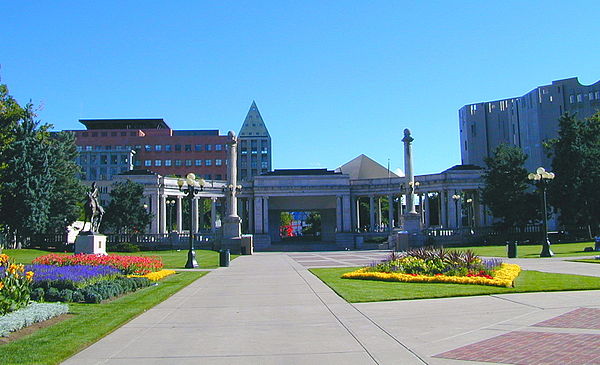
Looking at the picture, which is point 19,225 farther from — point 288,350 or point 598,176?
point 598,176

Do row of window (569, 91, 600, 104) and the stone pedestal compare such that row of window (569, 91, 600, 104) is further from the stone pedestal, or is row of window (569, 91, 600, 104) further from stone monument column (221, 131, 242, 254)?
the stone pedestal

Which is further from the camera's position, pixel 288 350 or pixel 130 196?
pixel 130 196

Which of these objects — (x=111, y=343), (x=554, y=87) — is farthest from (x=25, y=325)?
(x=554, y=87)

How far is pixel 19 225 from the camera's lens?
56562 mm

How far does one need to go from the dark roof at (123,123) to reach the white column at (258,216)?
71.5 m

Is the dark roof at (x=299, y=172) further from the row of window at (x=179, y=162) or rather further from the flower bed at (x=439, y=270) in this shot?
the flower bed at (x=439, y=270)

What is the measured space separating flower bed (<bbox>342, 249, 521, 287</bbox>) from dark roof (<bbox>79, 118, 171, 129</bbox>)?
13596 centimetres

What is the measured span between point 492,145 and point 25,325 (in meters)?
126

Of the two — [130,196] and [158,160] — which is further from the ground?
[158,160]

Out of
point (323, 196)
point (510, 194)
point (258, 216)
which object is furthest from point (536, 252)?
point (323, 196)

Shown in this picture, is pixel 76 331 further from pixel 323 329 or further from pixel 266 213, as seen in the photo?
pixel 266 213

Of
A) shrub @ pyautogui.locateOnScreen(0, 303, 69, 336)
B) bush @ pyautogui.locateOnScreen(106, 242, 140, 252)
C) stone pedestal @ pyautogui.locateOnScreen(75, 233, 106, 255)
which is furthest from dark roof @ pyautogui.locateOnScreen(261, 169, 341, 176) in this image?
shrub @ pyautogui.locateOnScreen(0, 303, 69, 336)

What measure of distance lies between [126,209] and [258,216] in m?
24.1

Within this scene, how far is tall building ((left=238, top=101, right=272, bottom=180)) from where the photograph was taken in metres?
153
